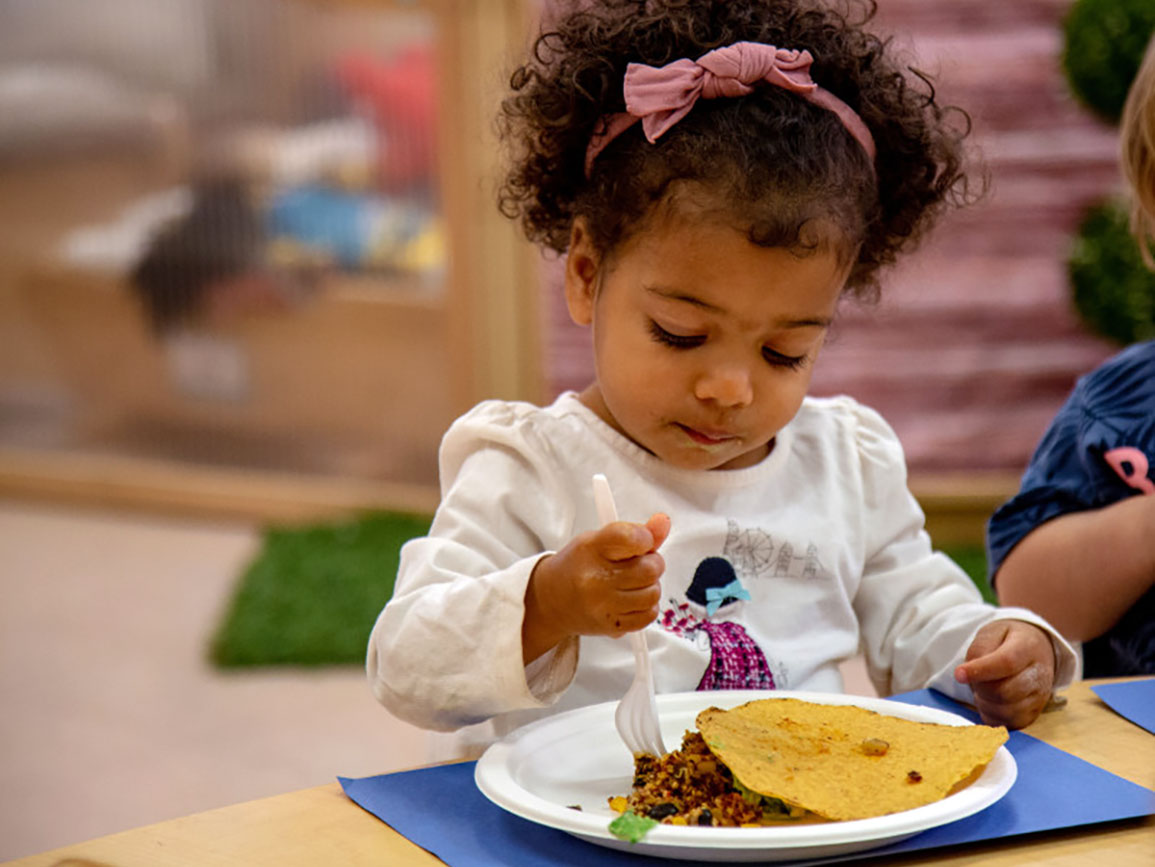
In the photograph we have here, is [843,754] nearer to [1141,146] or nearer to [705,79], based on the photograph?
[705,79]

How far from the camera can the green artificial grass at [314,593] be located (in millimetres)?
2967

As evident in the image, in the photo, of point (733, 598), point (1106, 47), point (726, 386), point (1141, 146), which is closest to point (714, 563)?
point (733, 598)

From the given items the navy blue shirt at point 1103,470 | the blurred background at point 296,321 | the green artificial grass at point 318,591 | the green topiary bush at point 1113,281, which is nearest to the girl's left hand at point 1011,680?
the navy blue shirt at point 1103,470

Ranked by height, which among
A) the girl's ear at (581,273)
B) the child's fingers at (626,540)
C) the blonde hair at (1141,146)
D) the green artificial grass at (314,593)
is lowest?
the green artificial grass at (314,593)

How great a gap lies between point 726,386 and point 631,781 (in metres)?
0.28

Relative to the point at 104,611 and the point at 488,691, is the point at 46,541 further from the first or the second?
the point at 488,691

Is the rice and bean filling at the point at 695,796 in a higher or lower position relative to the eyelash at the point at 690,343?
lower

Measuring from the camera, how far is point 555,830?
2.61 ft

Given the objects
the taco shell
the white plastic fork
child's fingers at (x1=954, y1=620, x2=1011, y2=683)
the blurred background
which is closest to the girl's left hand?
child's fingers at (x1=954, y1=620, x2=1011, y2=683)

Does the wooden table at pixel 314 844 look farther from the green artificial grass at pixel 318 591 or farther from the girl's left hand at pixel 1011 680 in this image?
the green artificial grass at pixel 318 591

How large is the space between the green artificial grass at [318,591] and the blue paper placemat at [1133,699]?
6.28ft

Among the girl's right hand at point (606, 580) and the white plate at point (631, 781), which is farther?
the girl's right hand at point (606, 580)

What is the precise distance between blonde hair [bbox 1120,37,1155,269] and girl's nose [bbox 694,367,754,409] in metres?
0.56

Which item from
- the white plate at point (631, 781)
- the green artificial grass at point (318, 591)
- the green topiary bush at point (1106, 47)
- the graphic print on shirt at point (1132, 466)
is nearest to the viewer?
the white plate at point (631, 781)
